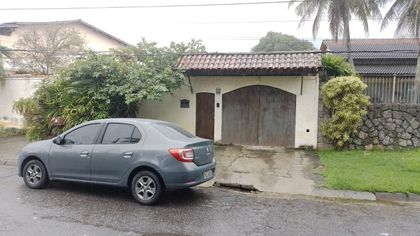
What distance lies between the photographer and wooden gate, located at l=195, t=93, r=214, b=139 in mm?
13680

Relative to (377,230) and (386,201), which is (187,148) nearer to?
(377,230)

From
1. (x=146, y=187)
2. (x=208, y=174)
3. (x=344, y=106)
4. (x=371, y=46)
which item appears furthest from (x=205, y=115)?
(x=371, y=46)

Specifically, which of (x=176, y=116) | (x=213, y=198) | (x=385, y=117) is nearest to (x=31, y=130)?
(x=176, y=116)

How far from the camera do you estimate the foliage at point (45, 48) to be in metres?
20.2

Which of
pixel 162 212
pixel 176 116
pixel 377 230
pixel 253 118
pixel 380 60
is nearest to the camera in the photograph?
pixel 377 230

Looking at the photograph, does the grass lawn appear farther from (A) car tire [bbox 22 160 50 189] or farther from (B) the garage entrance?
(A) car tire [bbox 22 160 50 189]

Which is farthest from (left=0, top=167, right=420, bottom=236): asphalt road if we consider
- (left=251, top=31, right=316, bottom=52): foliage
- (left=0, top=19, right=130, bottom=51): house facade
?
(left=251, top=31, right=316, bottom=52): foliage

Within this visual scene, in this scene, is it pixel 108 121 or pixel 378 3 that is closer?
pixel 108 121

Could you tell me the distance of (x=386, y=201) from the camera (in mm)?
7176

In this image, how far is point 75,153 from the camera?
23.5ft

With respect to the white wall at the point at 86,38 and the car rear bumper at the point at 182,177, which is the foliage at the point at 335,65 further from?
the white wall at the point at 86,38

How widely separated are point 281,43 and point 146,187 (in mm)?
38479

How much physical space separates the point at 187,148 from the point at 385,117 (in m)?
8.14

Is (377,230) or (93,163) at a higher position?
(93,163)
